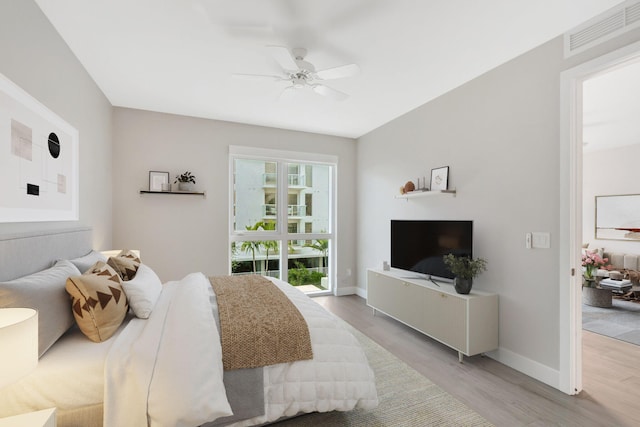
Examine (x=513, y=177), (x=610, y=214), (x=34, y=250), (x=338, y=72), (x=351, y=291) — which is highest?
(x=338, y=72)

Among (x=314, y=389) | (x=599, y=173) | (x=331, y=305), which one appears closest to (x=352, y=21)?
(x=314, y=389)

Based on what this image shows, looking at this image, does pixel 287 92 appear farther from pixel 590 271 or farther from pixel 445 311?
pixel 590 271

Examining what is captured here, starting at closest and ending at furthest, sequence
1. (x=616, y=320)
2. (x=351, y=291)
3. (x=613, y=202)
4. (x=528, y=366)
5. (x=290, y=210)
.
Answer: (x=528, y=366), (x=616, y=320), (x=290, y=210), (x=351, y=291), (x=613, y=202)

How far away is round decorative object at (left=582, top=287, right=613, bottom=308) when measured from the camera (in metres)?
4.13

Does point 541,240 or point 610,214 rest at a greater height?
point 610,214

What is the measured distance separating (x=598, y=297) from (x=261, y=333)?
4.93 m

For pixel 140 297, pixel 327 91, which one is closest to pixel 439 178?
pixel 327 91

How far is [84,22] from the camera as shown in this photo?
7.02 ft

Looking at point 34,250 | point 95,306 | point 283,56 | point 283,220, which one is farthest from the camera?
point 283,220

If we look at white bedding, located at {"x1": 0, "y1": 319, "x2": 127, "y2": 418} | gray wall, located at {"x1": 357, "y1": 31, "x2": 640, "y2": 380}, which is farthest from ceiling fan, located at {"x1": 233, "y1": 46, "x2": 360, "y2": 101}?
white bedding, located at {"x1": 0, "y1": 319, "x2": 127, "y2": 418}

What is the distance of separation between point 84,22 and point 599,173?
781 centimetres

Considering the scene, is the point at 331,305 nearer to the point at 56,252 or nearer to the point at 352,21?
the point at 56,252

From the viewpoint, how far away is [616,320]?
3.67 metres

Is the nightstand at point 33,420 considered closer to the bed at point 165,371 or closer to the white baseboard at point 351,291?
the bed at point 165,371
